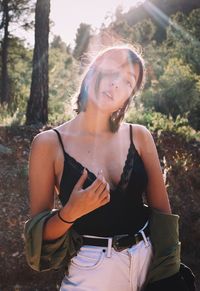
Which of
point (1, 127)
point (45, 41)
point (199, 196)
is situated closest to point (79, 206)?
point (199, 196)

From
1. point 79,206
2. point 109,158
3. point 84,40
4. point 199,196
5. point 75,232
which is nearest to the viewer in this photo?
point 79,206

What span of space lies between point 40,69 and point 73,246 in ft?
23.3

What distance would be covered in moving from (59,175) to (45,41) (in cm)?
714

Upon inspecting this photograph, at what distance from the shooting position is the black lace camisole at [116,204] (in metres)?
1.90

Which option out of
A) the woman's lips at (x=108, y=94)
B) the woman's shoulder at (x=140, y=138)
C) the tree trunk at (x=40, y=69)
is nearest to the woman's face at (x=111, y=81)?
the woman's lips at (x=108, y=94)

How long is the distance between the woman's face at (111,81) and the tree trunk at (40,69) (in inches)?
256

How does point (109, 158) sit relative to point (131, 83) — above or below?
below

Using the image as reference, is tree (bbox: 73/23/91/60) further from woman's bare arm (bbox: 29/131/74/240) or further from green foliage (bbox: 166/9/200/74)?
woman's bare arm (bbox: 29/131/74/240)

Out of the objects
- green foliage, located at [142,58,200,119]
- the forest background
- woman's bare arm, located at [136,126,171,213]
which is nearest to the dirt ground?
the forest background

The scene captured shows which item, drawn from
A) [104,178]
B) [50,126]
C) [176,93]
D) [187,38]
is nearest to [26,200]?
[50,126]

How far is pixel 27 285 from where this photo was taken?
502 centimetres

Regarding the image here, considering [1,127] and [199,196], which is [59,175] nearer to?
[199,196]

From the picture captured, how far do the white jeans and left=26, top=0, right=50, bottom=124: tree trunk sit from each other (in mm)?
6799

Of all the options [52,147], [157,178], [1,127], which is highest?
[52,147]
